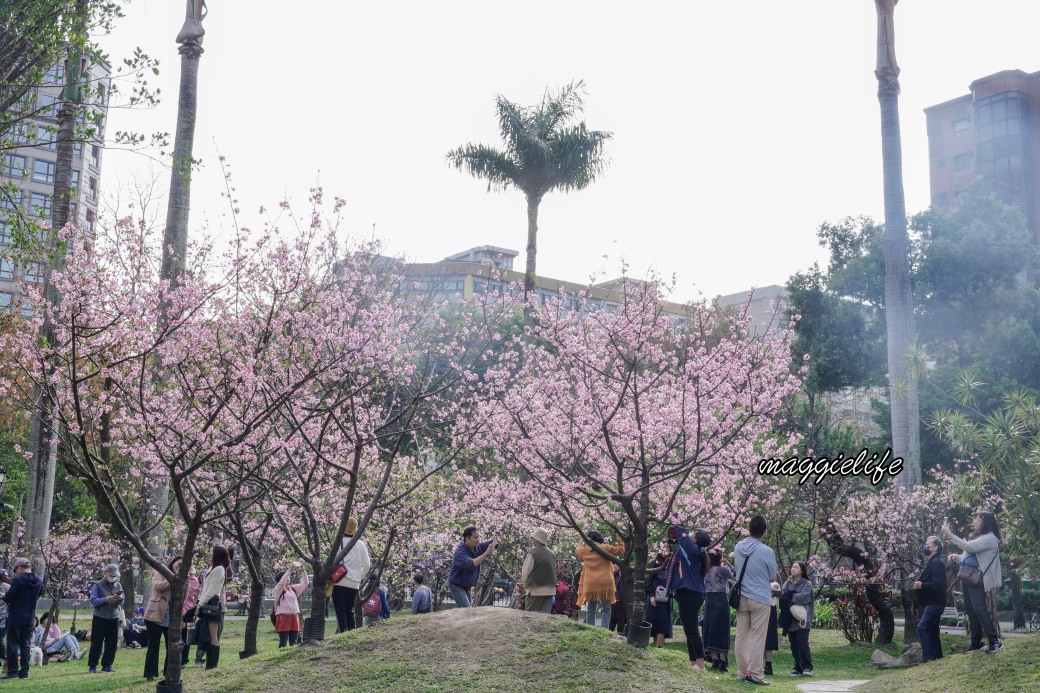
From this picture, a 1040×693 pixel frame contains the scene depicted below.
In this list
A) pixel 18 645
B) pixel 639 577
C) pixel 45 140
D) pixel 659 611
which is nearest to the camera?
pixel 639 577

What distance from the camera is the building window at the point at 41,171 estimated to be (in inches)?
2685

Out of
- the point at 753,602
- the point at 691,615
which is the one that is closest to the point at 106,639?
the point at 691,615

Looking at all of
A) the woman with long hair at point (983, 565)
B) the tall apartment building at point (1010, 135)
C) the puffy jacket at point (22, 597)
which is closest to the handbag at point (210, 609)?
the puffy jacket at point (22, 597)

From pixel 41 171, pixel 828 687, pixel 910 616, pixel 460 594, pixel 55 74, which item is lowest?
pixel 828 687

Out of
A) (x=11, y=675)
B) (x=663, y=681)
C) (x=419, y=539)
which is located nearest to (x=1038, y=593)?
(x=419, y=539)

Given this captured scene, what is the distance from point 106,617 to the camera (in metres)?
14.8

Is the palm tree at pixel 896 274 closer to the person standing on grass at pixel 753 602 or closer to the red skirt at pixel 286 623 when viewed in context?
the person standing on grass at pixel 753 602

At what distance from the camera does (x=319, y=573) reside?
12.0 metres

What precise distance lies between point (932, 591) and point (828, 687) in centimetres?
188

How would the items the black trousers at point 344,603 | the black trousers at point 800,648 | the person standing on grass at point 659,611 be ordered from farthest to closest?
1. the black trousers at point 800,648
2. the person standing on grass at point 659,611
3. the black trousers at point 344,603

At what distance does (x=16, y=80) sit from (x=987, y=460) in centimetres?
1625

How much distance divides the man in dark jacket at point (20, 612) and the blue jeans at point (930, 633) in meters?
12.2

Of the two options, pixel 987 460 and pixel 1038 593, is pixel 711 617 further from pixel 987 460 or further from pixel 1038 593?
pixel 1038 593

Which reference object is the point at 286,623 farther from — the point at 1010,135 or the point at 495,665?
the point at 1010,135
